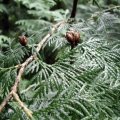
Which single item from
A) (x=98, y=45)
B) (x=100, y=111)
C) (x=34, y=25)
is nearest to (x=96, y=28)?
(x=98, y=45)

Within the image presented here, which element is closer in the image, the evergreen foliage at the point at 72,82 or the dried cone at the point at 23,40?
the evergreen foliage at the point at 72,82

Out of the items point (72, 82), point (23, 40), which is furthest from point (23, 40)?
point (72, 82)

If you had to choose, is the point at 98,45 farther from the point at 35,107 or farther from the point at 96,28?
the point at 96,28

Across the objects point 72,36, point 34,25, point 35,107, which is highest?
point 72,36

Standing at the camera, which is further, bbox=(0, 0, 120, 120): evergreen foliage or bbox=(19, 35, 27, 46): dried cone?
bbox=(19, 35, 27, 46): dried cone

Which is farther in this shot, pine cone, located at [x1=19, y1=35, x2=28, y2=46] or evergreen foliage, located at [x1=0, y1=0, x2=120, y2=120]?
pine cone, located at [x1=19, y1=35, x2=28, y2=46]

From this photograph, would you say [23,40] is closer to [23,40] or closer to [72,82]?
[23,40]

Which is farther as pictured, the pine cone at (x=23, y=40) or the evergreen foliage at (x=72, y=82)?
the pine cone at (x=23, y=40)

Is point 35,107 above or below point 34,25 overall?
above

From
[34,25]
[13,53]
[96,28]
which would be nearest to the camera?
[13,53]

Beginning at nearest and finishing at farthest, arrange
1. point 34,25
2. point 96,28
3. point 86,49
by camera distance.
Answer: point 86,49 → point 96,28 → point 34,25

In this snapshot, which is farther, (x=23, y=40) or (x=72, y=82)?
(x=23, y=40)
